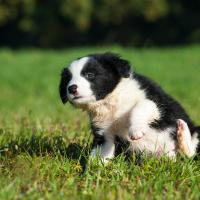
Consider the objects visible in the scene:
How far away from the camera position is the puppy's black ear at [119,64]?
248 inches

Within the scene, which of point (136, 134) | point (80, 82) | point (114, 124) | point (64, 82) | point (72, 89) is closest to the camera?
point (136, 134)

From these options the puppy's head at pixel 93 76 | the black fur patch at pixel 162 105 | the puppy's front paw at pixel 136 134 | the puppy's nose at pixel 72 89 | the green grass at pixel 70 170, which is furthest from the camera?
the black fur patch at pixel 162 105

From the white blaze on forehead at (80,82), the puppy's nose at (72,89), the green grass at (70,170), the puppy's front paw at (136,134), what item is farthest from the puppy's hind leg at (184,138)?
the puppy's nose at (72,89)

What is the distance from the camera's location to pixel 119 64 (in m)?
6.37

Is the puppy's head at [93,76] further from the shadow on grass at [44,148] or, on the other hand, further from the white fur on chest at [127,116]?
the shadow on grass at [44,148]

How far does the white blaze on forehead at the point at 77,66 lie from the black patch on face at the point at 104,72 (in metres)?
0.03

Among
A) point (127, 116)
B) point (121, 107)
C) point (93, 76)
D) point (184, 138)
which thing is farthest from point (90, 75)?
point (184, 138)

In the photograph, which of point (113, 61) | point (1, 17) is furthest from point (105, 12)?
point (113, 61)

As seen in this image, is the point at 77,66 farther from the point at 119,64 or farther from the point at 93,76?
the point at 119,64

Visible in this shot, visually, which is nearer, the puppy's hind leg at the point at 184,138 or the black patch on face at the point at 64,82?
the puppy's hind leg at the point at 184,138

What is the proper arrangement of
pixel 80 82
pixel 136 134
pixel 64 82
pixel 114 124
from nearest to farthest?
pixel 136 134, pixel 80 82, pixel 114 124, pixel 64 82

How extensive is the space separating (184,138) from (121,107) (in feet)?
2.07

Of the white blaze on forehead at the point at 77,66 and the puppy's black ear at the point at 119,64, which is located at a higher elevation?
the puppy's black ear at the point at 119,64

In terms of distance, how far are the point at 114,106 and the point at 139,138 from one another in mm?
498
